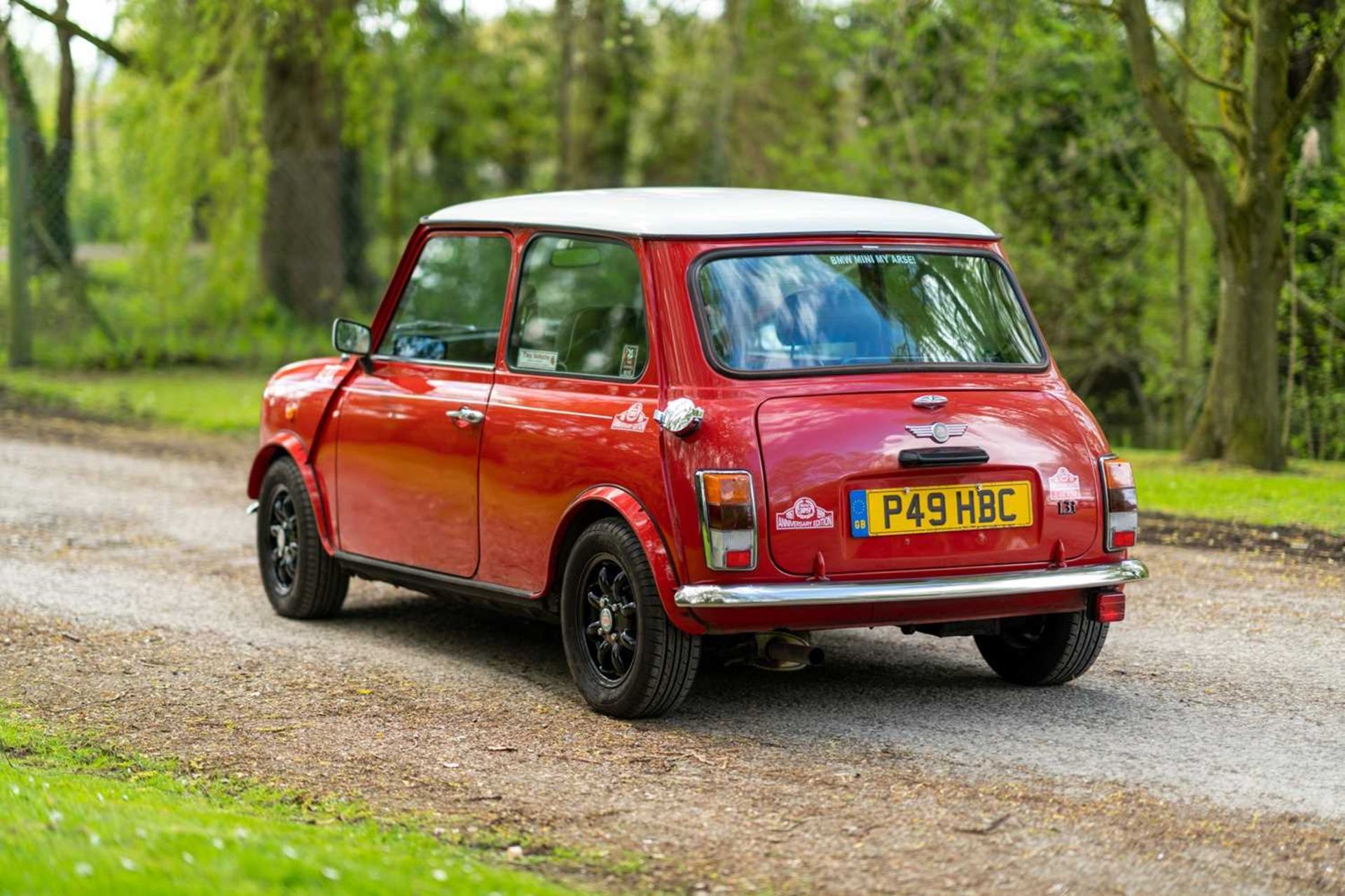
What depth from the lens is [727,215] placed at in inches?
255

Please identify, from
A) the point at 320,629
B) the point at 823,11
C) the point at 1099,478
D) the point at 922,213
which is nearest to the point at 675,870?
the point at 1099,478

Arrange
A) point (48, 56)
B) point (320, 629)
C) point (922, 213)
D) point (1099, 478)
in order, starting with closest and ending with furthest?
point (1099, 478) → point (922, 213) → point (320, 629) → point (48, 56)

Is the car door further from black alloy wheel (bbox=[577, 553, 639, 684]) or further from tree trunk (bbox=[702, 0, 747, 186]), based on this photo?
tree trunk (bbox=[702, 0, 747, 186])

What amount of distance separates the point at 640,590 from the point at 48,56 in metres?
20.7

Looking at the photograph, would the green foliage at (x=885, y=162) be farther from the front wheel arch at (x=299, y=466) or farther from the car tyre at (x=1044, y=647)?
the front wheel arch at (x=299, y=466)

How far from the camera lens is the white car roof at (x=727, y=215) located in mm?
6441

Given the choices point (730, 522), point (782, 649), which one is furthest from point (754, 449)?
point (782, 649)

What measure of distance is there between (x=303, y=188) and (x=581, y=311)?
647 inches

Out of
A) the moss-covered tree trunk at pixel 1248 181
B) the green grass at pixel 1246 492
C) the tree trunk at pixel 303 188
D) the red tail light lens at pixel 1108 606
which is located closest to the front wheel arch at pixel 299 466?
the red tail light lens at pixel 1108 606

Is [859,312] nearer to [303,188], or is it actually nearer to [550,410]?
[550,410]

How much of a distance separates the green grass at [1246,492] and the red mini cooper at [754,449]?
14.6 ft

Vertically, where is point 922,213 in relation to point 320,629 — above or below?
above

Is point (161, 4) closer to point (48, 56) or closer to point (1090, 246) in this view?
point (48, 56)

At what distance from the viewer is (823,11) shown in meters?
21.7
